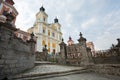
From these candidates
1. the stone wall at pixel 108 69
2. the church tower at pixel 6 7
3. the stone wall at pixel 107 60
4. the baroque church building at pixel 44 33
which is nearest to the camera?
the stone wall at pixel 108 69

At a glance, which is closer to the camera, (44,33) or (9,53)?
(9,53)

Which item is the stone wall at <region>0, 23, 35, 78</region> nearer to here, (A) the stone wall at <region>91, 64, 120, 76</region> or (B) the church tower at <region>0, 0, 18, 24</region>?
(A) the stone wall at <region>91, 64, 120, 76</region>

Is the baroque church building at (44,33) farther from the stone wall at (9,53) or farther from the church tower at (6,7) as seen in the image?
the stone wall at (9,53)

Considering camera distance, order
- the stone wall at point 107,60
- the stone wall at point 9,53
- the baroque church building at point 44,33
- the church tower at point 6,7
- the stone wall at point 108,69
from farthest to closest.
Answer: the baroque church building at point 44,33, the church tower at point 6,7, the stone wall at point 107,60, the stone wall at point 108,69, the stone wall at point 9,53

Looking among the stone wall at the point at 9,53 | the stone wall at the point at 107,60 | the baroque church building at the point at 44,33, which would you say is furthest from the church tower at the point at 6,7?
the stone wall at the point at 107,60

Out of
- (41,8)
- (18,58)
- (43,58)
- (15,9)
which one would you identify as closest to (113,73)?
(18,58)

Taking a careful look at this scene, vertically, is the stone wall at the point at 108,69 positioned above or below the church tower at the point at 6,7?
below

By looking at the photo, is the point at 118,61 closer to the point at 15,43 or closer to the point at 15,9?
the point at 15,43

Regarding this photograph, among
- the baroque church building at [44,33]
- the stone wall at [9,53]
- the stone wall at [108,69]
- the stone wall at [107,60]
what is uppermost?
the baroque church building at [44,33]

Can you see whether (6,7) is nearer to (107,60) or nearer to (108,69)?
(107,60)

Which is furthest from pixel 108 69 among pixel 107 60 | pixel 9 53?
pixel 9 53

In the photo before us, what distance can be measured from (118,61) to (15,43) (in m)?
9.09

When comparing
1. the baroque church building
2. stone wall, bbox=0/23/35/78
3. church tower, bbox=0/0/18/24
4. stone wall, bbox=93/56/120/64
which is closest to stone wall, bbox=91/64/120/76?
stone wall, bbox=93/56/120/64

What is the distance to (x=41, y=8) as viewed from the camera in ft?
138
